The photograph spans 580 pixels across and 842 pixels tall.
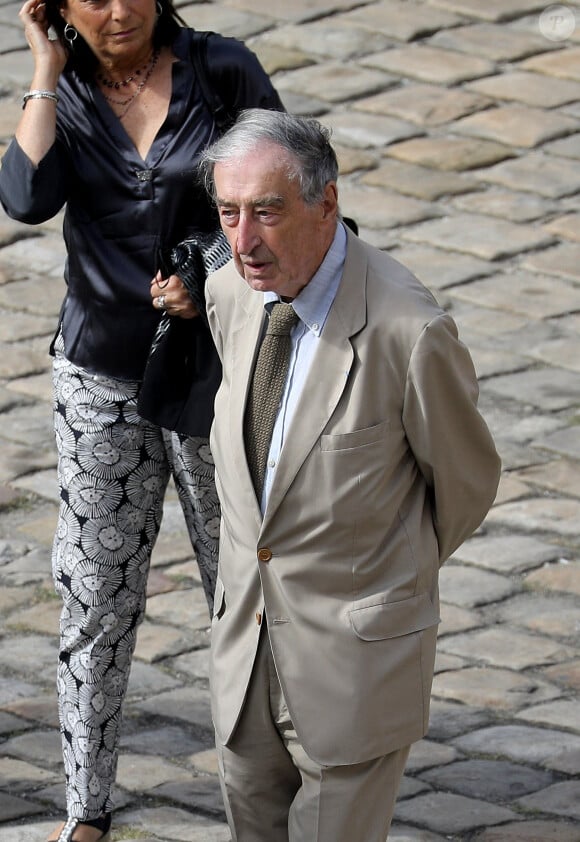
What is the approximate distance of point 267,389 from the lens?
3.08 m

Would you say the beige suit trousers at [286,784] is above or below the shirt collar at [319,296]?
below

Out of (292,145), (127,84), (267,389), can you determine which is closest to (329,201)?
(292,145)

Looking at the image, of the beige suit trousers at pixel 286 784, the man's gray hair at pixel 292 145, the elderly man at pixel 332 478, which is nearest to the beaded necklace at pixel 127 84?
the elderly man at pixel 332 478

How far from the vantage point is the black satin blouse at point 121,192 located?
3.70m

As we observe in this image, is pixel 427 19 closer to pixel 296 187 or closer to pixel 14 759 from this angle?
pixel 14 759

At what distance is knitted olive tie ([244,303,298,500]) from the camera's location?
307 cm

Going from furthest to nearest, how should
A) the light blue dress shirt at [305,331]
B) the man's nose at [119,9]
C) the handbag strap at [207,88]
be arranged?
the handbag strap at [207,88] → the man's nose at [119,9] → the light blue dress shirt at [305,331]

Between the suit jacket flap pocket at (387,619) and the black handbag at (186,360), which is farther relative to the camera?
the black handbag at (186,360)

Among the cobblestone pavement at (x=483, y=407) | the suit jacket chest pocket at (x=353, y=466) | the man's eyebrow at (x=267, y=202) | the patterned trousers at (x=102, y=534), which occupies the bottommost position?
the cobblestone pavement at (x=483, y=407)

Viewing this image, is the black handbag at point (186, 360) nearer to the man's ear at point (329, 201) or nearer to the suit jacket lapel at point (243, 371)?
the suit jacket lapel at point (243, 371)

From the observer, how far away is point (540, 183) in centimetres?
799

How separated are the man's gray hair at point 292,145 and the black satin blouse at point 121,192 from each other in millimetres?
747

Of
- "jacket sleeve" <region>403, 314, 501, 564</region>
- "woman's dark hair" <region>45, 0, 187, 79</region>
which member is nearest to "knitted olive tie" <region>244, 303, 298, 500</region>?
"jacket sleeve" <region>403, 314, 501, 564</region>

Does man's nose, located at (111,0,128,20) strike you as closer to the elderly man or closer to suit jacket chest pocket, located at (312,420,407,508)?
the elderly man
